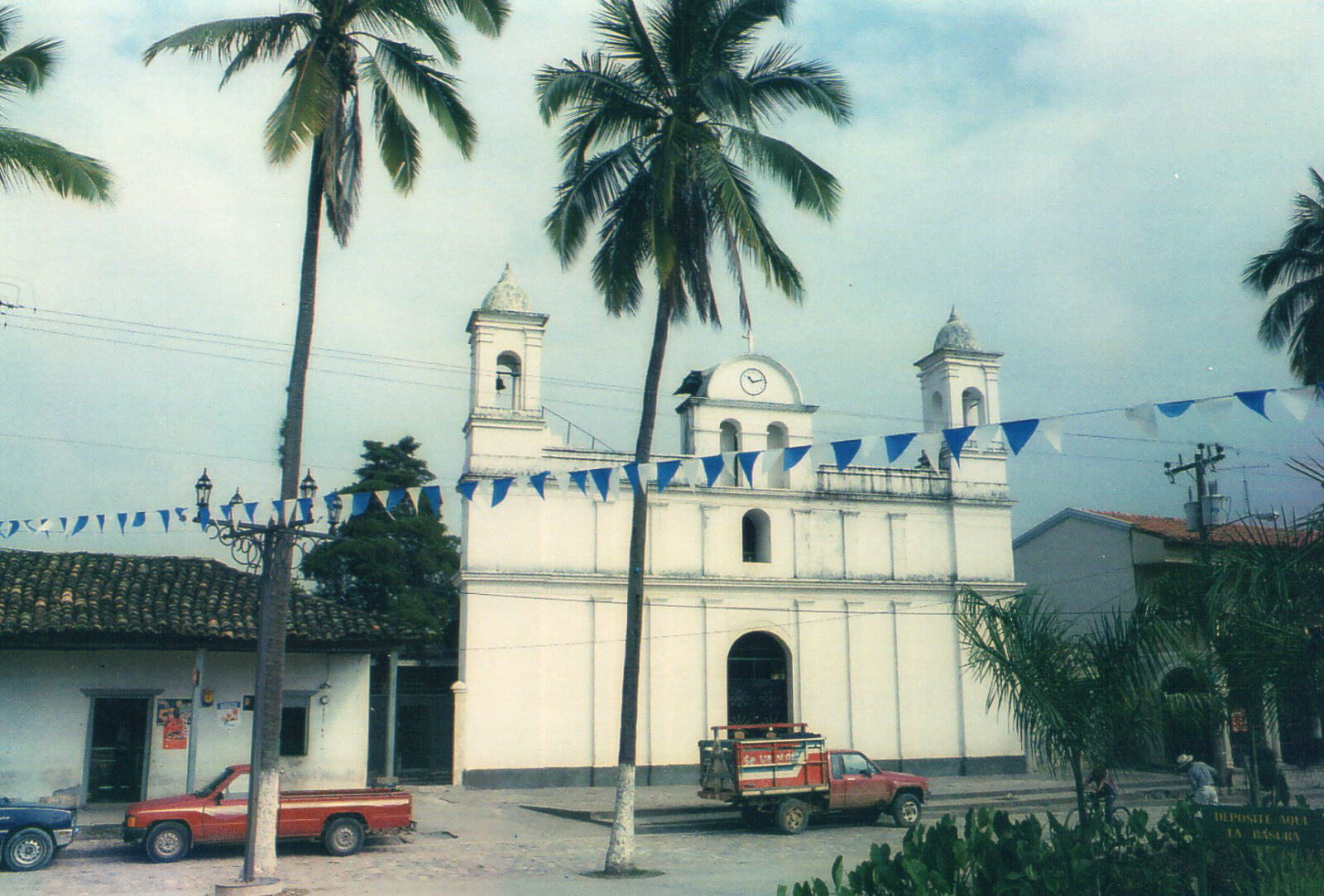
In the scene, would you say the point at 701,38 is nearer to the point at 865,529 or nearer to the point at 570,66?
the point at 570,66

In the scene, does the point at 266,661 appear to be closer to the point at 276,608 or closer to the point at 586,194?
the point at 276,608

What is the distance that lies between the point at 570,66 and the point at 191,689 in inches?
525

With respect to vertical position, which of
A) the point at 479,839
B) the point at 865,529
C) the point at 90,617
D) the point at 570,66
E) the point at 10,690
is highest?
the point at 570,66

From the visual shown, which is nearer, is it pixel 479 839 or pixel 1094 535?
pixel 479 839

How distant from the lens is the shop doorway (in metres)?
19.7

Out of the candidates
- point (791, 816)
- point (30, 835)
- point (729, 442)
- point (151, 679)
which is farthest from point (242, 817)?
point (729, 442)

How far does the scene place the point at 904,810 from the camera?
20.8 m

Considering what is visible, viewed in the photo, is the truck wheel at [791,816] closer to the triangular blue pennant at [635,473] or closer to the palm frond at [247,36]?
the triangular blue pennant at [635,473]

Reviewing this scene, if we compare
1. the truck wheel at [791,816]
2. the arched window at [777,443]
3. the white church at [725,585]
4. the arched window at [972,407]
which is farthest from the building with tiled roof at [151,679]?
the arched window at [972,407]

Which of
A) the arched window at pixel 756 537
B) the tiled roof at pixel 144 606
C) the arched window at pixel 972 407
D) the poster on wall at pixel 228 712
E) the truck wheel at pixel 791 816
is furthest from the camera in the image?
the arched window at pixel 972 407

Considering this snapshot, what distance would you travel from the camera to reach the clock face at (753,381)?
1209 inches

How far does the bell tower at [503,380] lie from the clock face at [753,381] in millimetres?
5825

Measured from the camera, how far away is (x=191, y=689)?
2025cm

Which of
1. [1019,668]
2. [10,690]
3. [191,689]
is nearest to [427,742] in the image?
[191,689]
